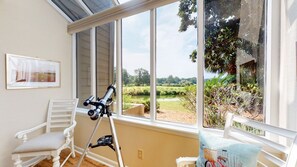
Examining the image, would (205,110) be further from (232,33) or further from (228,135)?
(232,33)

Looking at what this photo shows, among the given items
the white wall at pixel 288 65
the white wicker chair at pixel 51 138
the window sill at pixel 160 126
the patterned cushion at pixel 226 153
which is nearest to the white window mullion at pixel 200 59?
the window sill at pixel 160 126

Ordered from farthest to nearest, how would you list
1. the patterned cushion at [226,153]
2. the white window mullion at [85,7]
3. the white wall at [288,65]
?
the white window mullion at [85,7] < the white wall at [288,65] < the patterned cushion at [226,153]

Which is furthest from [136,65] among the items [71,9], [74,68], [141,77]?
[71,9]

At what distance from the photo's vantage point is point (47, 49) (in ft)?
8.54

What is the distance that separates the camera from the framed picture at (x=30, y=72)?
7.05ft

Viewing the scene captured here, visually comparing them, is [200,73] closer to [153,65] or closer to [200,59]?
[200,59]

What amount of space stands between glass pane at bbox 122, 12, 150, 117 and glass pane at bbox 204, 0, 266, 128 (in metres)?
0.78

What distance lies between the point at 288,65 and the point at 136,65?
1597 mm

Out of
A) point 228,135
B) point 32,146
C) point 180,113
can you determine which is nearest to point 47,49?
point 32,146

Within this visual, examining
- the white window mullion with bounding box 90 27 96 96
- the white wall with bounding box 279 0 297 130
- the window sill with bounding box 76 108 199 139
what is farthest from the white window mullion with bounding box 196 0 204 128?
the white window mullion with bounding box 90 27 96 96

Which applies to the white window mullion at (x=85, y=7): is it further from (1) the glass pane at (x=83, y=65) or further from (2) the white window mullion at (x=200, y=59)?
(2) the white window mullion at (x=200, y=59)

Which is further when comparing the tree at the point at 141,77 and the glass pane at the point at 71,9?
the glass pane at the point at 71,9

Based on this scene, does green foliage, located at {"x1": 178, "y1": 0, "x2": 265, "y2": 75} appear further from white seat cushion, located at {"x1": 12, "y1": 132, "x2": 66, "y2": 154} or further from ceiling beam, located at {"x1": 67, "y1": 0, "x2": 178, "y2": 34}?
white seat cushion, located at {"x1": 12, "y1": 132, "x2": 66, "y2": 154}

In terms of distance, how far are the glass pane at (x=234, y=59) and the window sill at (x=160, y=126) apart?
199mm
